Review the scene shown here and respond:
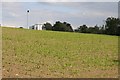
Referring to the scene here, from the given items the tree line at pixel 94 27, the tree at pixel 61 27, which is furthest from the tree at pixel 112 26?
the tree at pixel 61 27

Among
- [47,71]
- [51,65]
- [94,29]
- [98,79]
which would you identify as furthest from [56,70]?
[94,29]

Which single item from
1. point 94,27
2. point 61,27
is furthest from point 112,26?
point 61,27

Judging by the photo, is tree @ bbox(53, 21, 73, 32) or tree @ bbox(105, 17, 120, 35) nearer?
tree @ bbox(105, 17, 120, 35)

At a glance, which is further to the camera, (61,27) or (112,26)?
(61,27)

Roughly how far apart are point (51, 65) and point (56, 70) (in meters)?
1.33

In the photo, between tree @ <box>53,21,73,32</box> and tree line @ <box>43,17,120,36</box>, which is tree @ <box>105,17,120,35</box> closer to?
tree line @ <box>43,17,120,36</box>

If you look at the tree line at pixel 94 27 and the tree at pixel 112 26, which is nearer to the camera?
the tree at pixel 112 26

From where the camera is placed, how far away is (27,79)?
899cm

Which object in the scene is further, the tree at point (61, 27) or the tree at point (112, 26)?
the tree at point (61, 27)

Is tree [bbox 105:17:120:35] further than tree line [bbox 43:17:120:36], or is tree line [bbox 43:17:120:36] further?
tree line [bbox 43:17:120:36]

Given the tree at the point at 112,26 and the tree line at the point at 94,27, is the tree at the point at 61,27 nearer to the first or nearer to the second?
the tree line at the point at 94,27

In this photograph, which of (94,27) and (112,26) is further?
(94,27)

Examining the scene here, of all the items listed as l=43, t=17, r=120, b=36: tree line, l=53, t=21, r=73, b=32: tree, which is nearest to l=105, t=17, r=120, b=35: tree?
l=43, t=17, r=120, b=36: tree line

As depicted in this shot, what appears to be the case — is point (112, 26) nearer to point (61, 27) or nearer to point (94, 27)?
point (94, 27)
